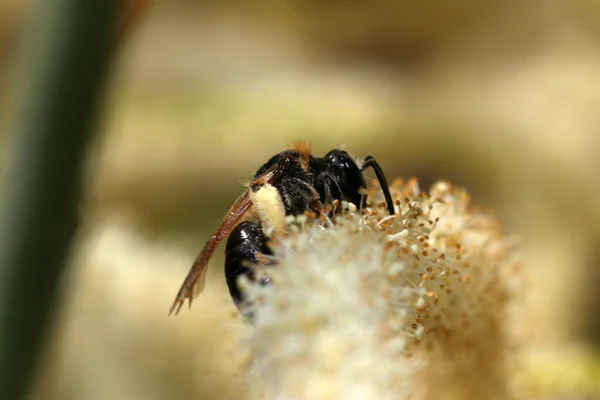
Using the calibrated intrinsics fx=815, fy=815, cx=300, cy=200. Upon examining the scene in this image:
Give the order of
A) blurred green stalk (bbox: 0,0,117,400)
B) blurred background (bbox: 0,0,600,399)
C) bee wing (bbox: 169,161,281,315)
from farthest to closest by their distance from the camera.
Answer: blurred background (bbox: 0,0,600,399) → bee wing (bbox: 169,161,281,315) → blurred green stalk (bbox: 0,0,117,400)

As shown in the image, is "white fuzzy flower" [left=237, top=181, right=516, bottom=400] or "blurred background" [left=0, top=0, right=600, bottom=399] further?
"blurred background" [left=0, top=0, right=600, bottom=399]

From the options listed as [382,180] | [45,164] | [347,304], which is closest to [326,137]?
[382,180]

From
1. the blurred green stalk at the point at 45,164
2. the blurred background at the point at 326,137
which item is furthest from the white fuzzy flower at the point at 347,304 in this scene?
the blurred background at the point at 326,137

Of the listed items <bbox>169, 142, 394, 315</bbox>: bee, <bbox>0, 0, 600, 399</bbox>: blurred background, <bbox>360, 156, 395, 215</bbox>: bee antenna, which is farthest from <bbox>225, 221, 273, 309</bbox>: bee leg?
<bbox>0, 0, 600, 399</bbox>: blurred background

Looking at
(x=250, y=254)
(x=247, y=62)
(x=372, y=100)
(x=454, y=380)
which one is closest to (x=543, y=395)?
(x=454, y=380)

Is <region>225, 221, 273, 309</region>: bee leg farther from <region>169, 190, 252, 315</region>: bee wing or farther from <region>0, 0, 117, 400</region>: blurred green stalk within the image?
<region>0, 0, 117, 400</region>: blurred green stalk

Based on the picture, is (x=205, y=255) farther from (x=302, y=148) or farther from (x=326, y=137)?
(x=326, y=137)

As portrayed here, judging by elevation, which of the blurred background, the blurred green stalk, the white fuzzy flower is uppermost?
the blurred background
